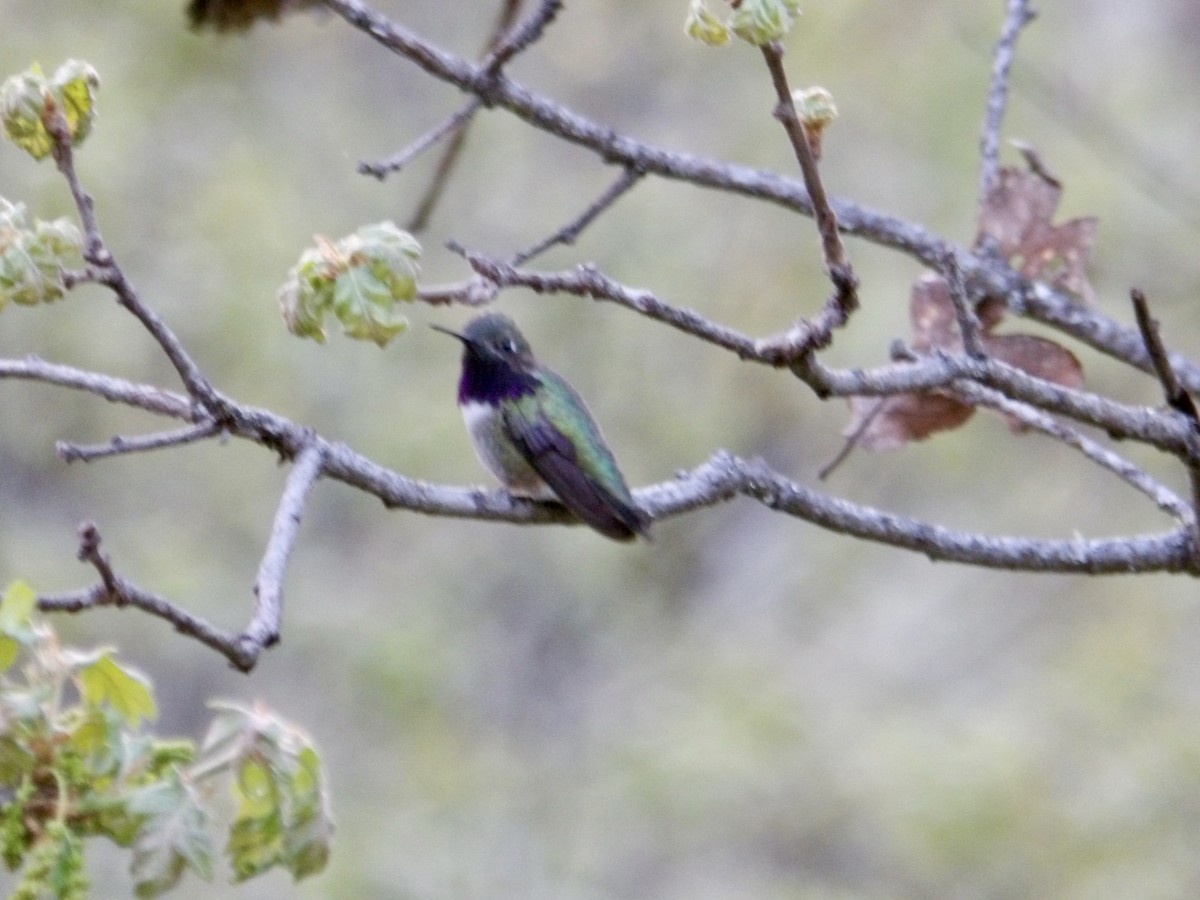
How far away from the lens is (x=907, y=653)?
1126cm

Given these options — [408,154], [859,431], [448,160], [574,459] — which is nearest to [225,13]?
[448,160]

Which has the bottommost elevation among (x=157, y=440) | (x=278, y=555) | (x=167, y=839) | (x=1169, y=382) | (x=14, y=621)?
(x=167, y=839)

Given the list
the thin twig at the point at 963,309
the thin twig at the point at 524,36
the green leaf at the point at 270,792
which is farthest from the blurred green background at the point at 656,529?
the green leaf at the point at 270,792

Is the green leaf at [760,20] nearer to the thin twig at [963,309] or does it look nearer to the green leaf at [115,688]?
the thin twig at [963,309]

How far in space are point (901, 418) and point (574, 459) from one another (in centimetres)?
98

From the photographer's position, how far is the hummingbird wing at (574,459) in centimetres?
368

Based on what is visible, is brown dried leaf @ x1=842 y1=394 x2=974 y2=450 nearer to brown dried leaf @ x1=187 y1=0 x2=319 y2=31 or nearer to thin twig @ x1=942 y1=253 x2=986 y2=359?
thin twig @ x1=942 y1=253 x2=986 y2=359

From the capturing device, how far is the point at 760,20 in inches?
80.0

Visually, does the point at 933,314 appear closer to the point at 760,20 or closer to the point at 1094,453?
the point at 1094,453

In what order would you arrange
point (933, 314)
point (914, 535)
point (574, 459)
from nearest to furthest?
1. point (914, 535)
2. point (933, 314)
3. point (574, 459)

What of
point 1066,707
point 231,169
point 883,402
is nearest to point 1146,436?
point 883,402

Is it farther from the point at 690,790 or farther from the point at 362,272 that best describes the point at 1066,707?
the point at 362,272

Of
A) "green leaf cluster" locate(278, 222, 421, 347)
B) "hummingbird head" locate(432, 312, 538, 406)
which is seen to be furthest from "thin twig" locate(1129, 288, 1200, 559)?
"hummingbird head" locate(432, 312, 538, 406)

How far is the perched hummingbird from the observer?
407cm
